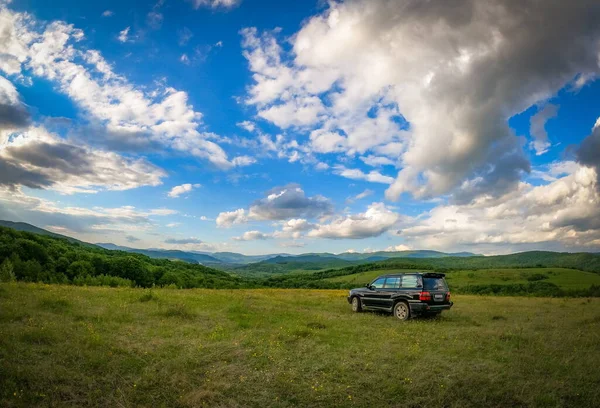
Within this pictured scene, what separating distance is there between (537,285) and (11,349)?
86703 millimetres

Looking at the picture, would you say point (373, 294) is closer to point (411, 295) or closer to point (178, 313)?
point (411, 295)

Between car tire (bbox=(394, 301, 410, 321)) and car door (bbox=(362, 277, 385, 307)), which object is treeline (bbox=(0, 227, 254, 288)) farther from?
car tire (bbox=(394, 301, 410, 321))

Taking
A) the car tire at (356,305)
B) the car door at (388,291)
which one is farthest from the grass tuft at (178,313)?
the car door at (388,291)

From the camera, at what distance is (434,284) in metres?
16.4

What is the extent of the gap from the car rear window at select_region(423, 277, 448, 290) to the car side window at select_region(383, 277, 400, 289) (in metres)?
1.48

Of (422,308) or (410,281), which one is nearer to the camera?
(422,308)

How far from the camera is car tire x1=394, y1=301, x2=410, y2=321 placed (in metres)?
16.1

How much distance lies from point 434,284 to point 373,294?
3348mm

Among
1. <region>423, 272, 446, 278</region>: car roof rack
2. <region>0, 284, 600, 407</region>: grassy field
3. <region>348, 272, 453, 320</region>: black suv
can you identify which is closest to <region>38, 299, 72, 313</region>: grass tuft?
<region>0, 284, 600, 407</region>: grassy field

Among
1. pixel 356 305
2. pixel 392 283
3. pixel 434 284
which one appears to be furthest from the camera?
pixel 356 305

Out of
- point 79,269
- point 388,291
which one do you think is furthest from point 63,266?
point 388,291

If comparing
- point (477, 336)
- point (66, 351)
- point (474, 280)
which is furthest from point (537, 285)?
point (66, 351)

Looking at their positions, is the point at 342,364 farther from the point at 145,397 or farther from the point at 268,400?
the point at 145,397

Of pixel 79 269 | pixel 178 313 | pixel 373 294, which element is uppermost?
pixel 373 294
